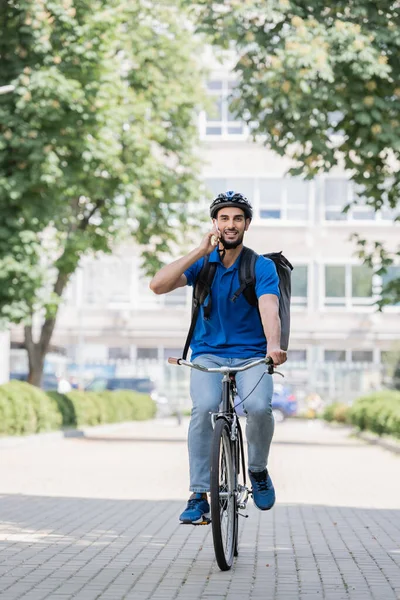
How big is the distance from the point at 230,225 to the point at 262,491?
1592 millimetres

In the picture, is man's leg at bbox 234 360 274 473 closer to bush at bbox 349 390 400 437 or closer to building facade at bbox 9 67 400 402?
bush at bbox 349 390 400 437

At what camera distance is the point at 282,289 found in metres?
8.28

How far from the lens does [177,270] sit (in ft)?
25.7

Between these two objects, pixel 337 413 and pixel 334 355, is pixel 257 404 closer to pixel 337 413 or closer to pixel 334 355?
pixel 337 413

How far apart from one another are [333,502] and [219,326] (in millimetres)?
6775

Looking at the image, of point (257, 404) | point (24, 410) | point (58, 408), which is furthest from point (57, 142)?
point (257, 404)

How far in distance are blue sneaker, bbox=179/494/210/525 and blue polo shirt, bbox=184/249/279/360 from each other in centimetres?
87

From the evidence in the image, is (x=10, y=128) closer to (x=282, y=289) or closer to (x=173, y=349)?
(x=282, y=289)

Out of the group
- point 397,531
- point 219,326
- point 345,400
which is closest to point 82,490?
point 397,531

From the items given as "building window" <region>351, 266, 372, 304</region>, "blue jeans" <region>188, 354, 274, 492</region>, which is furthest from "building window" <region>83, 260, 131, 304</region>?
"blue jeans" <region>188, 354, 274, 492</region>

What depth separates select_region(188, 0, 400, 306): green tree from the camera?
1894cm

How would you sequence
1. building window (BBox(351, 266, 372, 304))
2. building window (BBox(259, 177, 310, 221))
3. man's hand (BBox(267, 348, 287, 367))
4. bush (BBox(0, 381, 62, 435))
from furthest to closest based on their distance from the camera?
building window (BBox(259, 177, 310, 221)) < building window (BBox(351, 266, 372, 304)) < bush (BBox(0, 381, 62, 435)) < man's hand (BBox(267, 348, 287, 367))

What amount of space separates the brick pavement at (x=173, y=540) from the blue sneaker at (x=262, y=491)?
382 millimetres

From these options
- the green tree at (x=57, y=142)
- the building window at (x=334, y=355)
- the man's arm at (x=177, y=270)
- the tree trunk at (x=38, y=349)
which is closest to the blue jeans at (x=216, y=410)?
the man's arm at (x=177, y=270)
